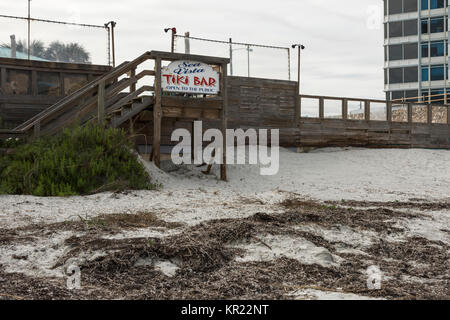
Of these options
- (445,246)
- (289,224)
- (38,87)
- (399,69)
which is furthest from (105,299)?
(399,69)

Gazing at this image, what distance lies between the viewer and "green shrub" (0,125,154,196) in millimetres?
9384

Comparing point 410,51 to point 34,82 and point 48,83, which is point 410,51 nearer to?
point 48,83

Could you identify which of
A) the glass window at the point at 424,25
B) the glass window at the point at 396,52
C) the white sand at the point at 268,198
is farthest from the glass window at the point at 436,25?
the white sand at the point at 268,198

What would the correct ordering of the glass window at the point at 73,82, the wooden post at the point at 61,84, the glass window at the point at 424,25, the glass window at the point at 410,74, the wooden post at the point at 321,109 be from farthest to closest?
the glass window at the point at 410,74, the glass window at the point at 424,25, the wooden post at the point at 321,109, the glass window at the point at 73,82, the wooden post at the point at 61,84

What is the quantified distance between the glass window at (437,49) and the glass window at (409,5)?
437cm

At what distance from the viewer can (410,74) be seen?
161ft

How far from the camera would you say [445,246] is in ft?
20.1

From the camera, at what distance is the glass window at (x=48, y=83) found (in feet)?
46.6

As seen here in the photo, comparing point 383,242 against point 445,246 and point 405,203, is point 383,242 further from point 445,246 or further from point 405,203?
point 405,203

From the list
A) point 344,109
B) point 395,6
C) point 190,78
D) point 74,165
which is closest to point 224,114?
point 190,78

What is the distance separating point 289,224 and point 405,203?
424 cm

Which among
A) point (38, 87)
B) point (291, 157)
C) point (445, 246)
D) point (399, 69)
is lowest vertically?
point (445, 246)

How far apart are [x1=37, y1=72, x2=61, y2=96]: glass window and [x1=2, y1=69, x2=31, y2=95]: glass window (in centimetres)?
32

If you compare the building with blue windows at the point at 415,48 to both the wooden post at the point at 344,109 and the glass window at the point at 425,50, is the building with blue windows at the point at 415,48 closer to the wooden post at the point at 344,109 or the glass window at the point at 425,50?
the glass window at the point at 425,50
